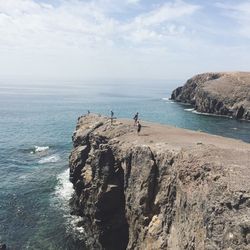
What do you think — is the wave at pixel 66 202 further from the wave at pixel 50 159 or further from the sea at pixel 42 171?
the wave at pixel 50 159

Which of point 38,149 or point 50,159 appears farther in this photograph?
point 38,149

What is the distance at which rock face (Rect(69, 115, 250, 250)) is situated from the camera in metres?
32.2

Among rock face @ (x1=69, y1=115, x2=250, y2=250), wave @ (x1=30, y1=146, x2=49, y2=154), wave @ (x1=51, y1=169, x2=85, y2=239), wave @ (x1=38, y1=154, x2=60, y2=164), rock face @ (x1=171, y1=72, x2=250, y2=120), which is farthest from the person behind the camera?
rock face @ (x1=171, y1=72, x2=250, y2=120)

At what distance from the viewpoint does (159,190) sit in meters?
44.7

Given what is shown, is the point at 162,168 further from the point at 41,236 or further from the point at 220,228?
the point at 41,236

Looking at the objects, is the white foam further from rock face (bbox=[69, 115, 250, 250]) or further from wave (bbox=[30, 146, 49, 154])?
wave (bbox=[30, 146, 49, 154])

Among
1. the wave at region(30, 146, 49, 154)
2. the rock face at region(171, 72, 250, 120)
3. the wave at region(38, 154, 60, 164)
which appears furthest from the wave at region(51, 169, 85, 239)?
the rock face at region(171, 72, 250, 120)

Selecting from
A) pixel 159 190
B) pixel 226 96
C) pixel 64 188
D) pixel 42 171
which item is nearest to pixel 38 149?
pixel 42 171

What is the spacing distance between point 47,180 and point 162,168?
3621 centimetres

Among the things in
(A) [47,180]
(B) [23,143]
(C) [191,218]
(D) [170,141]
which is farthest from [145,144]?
(B) [23,143]

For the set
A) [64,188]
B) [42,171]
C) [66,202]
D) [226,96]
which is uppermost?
[226,96]

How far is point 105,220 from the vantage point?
5356 cm

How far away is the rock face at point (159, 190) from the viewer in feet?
106

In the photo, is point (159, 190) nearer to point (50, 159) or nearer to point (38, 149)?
point (50, 159)
